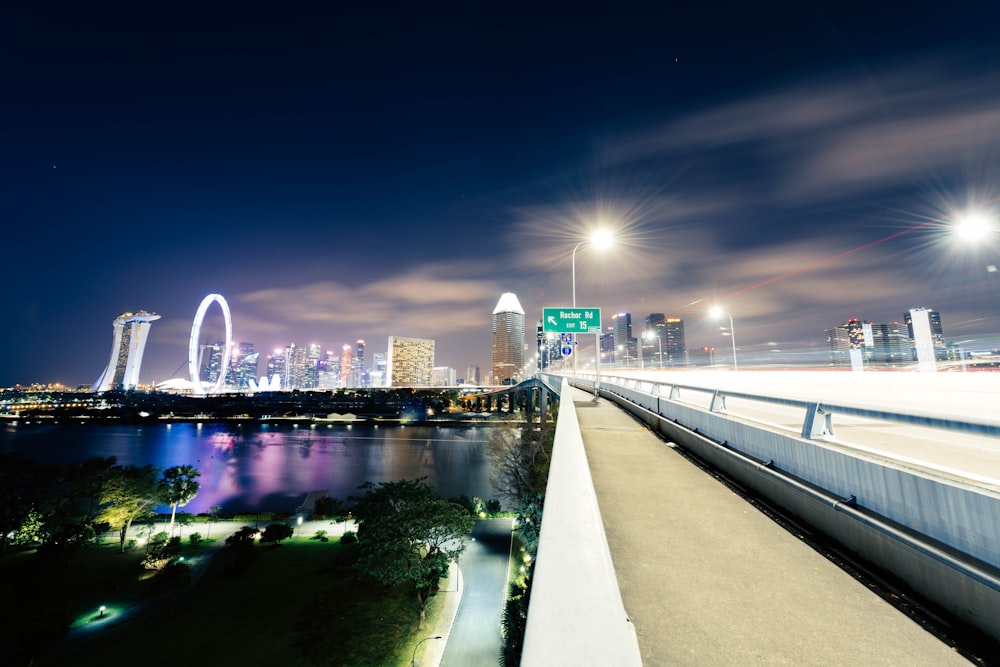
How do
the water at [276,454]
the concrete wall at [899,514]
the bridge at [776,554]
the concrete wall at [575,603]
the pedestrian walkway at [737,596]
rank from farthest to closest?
1. the water at [276,454]
2. the concrete wall at [899,514]
3. the pedestrian walkway at [737,596]
4. the bridge at [776,554]
5. the concrete wall at [575,603]

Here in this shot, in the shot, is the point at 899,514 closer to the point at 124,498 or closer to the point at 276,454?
the point at 124,498

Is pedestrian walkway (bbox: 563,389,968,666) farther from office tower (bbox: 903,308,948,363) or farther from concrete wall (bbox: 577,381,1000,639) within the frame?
office tower (bbox: 903,308,948,363)

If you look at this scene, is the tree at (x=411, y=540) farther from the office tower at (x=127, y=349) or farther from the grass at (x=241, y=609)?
the office tower at (x=127, y=349)

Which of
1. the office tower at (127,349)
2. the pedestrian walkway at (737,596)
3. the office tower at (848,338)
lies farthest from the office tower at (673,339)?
the office tower at (127,349)

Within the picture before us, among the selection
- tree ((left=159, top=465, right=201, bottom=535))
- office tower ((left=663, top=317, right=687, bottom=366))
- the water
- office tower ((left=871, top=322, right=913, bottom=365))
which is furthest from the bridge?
office tower ((left=663, top=317, right=687, bottom=366))

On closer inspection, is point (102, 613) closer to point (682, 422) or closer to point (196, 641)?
point (196, 641)

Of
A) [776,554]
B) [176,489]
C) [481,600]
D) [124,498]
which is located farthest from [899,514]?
[176,489]

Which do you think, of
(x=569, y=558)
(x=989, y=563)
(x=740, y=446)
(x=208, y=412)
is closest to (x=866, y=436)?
(x=740, y=446)
